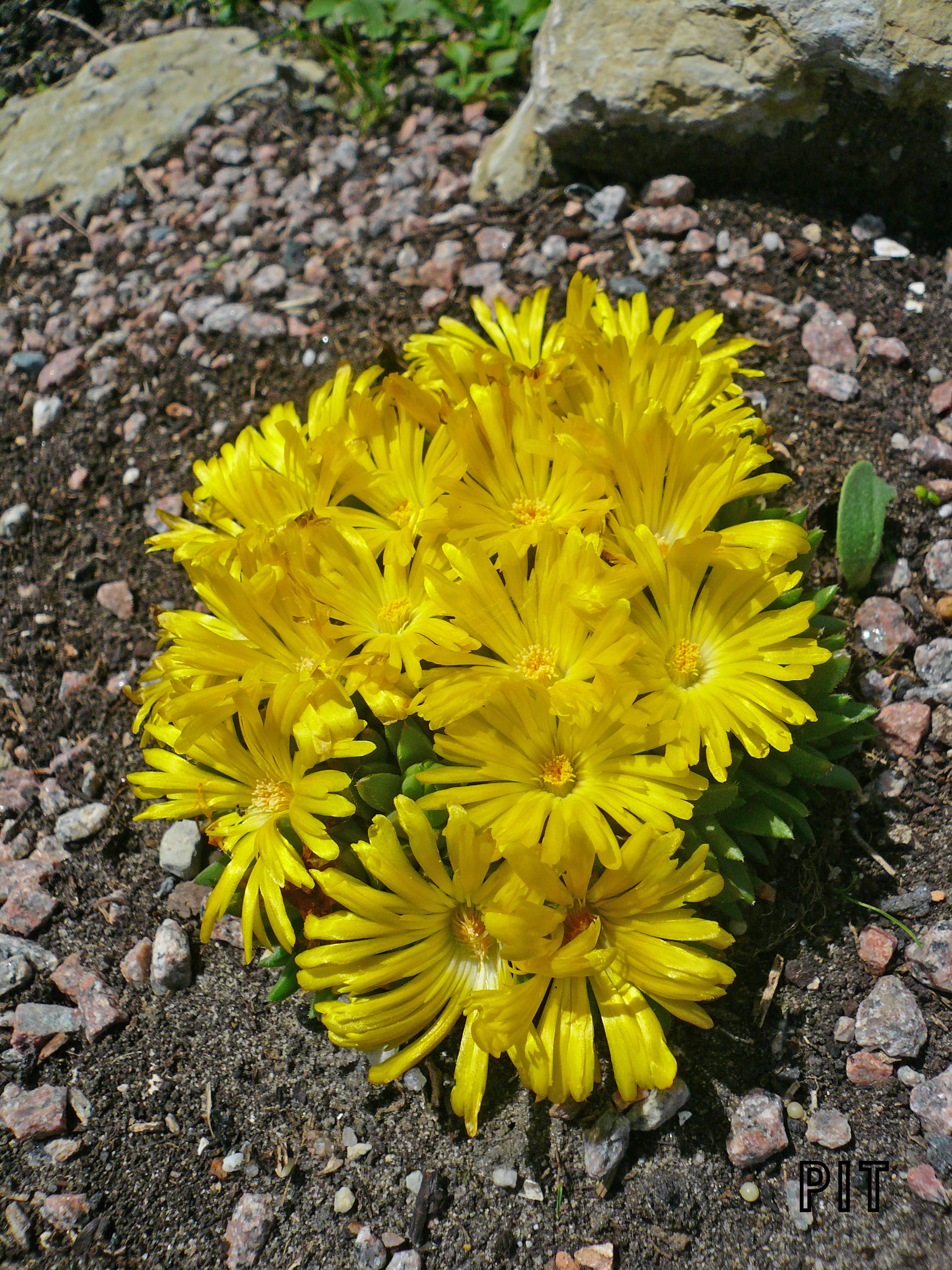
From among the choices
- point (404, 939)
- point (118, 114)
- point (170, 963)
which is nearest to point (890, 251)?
point (404, 939)

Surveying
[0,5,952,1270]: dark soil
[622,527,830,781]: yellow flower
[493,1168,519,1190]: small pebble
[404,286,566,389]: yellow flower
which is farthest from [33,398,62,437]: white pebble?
[493,1168,519,1190]: small pebble

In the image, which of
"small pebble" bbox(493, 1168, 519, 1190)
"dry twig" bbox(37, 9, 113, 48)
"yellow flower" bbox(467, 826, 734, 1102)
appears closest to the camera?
"yellow flower" bbox(467, 826, 734, 1102)

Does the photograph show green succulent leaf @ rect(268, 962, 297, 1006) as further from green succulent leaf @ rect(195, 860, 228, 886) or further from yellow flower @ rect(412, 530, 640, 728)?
yellow flower @ rect(412, 530, 640, 728)

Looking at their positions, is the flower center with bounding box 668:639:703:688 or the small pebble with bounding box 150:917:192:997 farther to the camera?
the small pebble with bounding box 150:917:192:997

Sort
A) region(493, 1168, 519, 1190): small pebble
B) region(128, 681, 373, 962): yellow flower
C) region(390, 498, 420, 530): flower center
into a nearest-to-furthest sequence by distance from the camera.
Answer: region(128, 681, 373, 962): yellow flower → region(493, 1168, 519, 1190): small pebble → region(390, 498, 420, 530): flower center

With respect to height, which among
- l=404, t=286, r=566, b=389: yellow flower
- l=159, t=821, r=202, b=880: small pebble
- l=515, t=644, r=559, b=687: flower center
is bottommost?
l=159, t=821, r=202, b=880: small pebble

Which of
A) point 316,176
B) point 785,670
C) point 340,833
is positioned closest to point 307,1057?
point 340,833

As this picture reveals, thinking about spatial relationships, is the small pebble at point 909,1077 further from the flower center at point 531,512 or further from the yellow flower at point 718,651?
the flower center at point 531,512
